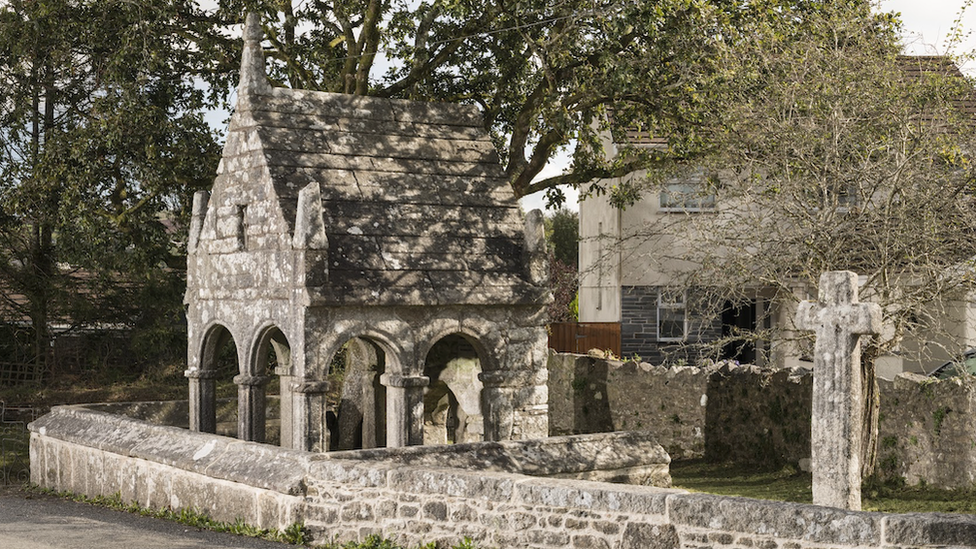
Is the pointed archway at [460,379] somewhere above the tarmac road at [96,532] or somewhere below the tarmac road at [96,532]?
above

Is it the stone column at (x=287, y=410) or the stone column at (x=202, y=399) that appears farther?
the stone column at (x=202, y=399)

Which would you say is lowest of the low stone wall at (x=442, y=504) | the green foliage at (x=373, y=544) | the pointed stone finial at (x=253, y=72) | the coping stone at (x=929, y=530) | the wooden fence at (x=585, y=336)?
the green foliage at (x=373, y=544)

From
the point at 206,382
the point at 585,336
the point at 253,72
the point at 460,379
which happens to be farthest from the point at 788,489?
the point at 585,336

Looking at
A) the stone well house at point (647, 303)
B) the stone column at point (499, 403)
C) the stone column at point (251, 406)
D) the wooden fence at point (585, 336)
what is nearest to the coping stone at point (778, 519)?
the stone column at point (499, 403)


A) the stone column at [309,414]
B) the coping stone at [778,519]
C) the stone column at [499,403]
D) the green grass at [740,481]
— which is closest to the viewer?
the coping stone at [778,519]

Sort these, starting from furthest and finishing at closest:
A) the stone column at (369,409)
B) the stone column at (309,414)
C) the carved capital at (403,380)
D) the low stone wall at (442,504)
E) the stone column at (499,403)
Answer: the stone column at (369,409) < the stone column at (499,403) < the carved capital at (403,380) < the stone column at (309,414) < the low stone wall at (442,504)

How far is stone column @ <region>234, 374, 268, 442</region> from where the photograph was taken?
1293cm

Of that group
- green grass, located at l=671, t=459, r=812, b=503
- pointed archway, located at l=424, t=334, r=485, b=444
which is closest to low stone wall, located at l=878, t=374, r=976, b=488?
green grass, located at l=671, t=459, r=812, b=503

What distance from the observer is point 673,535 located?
313 inches

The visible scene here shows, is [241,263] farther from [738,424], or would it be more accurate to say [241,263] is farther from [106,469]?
[738,424]

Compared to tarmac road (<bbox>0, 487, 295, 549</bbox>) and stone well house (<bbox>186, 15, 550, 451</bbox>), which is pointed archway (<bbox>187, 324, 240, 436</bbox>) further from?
tarmac road (<bbox>0, 487, 295, 549</bbox>)

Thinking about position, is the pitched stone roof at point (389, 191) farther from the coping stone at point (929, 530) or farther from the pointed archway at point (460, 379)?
the coping stone at point (929, 530)

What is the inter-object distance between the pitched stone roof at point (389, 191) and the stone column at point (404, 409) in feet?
2.89

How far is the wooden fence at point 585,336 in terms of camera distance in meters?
27.0
